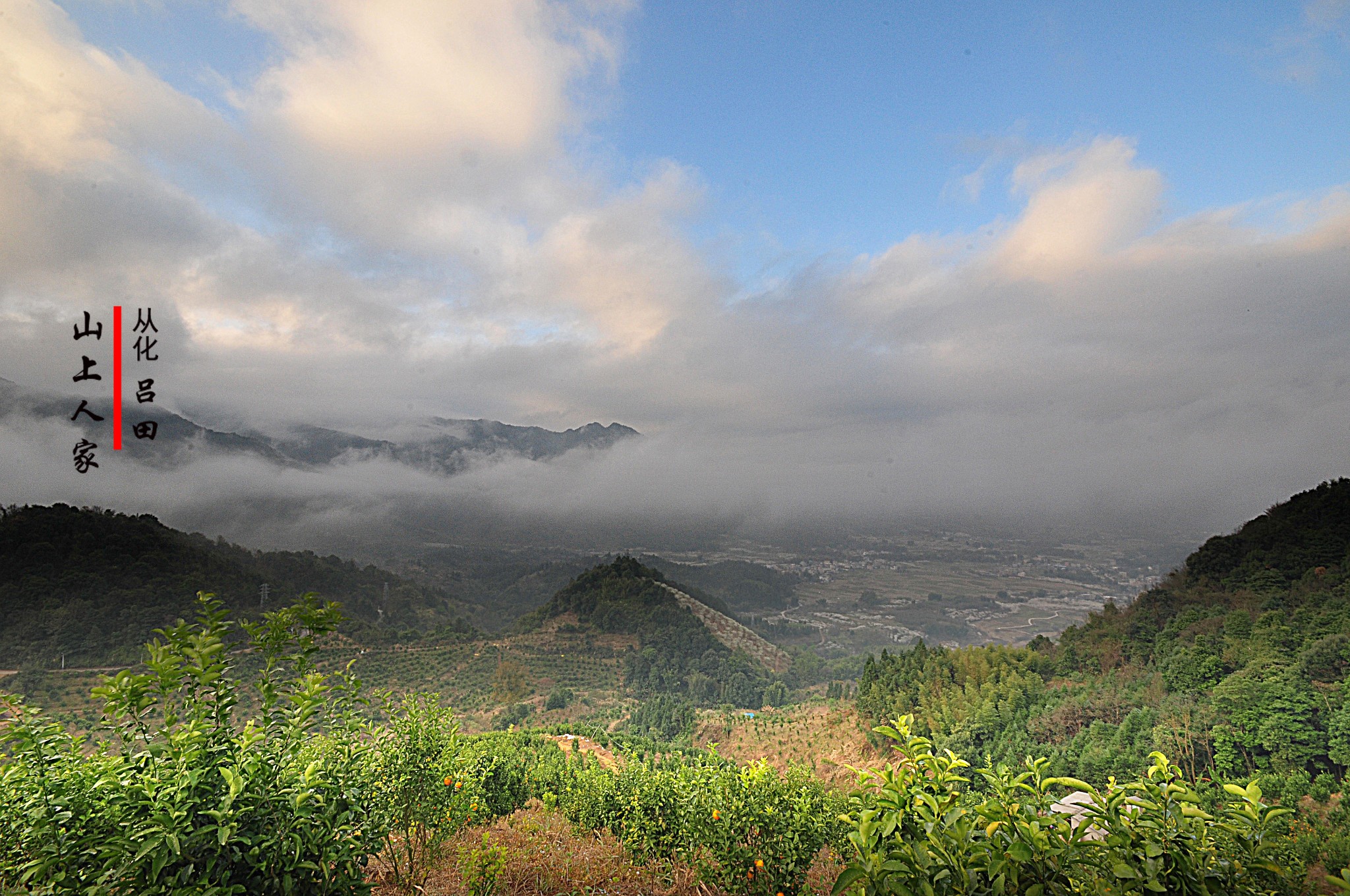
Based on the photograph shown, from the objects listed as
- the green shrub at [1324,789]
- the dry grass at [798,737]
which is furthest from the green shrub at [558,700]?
the green shrub at [1324,789]

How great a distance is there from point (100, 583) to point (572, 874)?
103643mm

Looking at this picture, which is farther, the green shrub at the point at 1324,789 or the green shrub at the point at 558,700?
the green shrub at the point at 558,700

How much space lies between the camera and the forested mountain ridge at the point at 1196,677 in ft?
73.4

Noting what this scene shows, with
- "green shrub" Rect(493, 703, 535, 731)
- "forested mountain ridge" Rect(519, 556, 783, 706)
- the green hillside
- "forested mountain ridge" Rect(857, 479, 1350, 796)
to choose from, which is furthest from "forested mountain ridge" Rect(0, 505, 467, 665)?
the green hillside

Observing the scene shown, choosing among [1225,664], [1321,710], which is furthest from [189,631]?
[1225,664]

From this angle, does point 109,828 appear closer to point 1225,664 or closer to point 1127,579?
point 1225,664

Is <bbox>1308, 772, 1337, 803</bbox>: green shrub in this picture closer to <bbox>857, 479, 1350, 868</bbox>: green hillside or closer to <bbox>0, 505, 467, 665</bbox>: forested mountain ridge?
<bbox>857, 479, 1350, 868</bbox>: green hillside

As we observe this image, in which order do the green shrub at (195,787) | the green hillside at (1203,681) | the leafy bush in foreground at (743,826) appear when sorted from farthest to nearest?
the green hillside at (1203,681)
the leafy bush in foreground at (743,826)
the green shrub at (195,787)

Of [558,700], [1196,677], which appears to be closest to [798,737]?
[1196,677]

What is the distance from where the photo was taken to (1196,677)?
29562 millimetres

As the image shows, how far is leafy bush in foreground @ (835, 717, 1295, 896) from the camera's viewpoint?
7.29 ft

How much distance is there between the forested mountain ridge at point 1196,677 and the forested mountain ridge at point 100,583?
54422 mm

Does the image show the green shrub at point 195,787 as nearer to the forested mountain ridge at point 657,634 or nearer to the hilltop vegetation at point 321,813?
the hilltop vegetation at point 321,813

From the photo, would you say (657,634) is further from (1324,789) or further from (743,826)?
(743,826)
